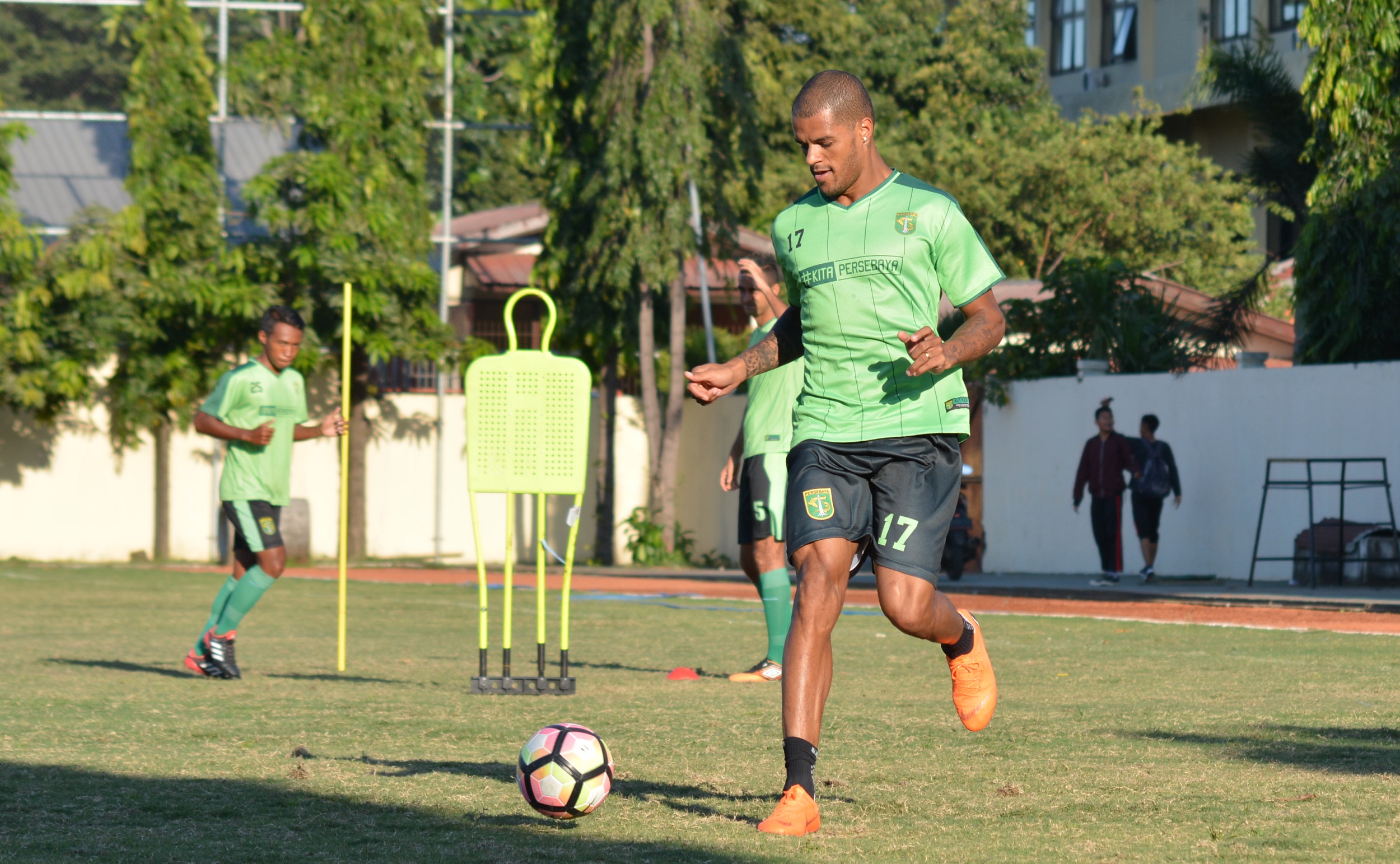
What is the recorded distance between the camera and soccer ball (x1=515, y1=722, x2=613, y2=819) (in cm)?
494

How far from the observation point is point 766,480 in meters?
8.66

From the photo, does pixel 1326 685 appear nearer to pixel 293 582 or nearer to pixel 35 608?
pixel 35 608

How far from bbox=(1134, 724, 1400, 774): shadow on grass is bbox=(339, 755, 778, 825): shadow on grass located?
1.74 metres

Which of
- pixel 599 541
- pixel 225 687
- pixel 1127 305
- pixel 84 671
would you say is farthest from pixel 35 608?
pixel 1127 305

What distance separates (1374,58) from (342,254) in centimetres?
1323

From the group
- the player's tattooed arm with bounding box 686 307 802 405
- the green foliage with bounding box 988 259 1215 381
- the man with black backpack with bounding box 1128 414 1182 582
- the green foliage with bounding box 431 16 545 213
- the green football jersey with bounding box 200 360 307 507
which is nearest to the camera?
the player's tattooed arm with bounding box 686 307 802 405

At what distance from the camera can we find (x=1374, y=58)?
18.0 metres

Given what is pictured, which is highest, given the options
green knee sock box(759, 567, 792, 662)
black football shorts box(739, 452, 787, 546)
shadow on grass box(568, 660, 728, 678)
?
black football shorts box(739, 452, 787, 546)

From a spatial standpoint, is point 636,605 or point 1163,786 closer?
point 1163,786

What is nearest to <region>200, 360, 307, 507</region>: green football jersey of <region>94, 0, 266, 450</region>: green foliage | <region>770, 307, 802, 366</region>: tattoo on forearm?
<region>770, 307, 802, 366</region>: tattoo on forearm

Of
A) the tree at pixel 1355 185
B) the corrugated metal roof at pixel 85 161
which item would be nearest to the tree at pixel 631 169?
the corrugated metal roof at pixel 85 161

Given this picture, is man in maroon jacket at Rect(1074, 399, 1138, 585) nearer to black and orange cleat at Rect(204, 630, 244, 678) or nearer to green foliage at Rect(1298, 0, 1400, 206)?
green foliage at Rect(1298, 0, 1400, 206)

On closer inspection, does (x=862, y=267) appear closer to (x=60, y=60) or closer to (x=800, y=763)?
(x=800, y=763)

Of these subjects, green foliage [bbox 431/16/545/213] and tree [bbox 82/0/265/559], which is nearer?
tree [bbox 82/0/265/559]
